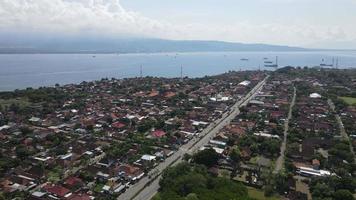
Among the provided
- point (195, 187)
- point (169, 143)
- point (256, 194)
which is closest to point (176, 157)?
point (169, 143)

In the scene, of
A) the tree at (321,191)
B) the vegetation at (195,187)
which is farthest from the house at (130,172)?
the tree at (321,191)

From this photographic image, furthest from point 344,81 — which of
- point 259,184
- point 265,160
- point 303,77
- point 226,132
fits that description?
point 259,184

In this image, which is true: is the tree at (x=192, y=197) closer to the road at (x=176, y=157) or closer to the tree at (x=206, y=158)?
the road at (x=176, y=157)

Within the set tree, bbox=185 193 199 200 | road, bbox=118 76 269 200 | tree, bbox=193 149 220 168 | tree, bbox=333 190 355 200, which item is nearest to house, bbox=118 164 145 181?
road, bbox=118 76 269 200

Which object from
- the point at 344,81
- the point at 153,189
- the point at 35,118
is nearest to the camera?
the point at 153,189

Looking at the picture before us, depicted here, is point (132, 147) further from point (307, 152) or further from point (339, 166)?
point (339, 166)

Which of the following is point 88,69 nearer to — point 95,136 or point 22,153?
point 95,136

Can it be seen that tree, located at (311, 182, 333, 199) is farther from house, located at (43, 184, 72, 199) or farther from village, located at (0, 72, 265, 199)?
house, located at (43, 184, 72, 199)
